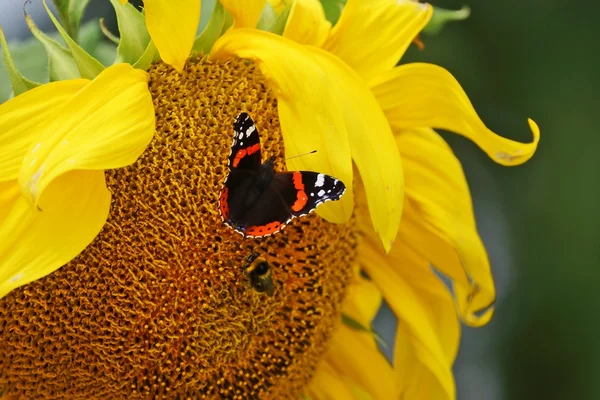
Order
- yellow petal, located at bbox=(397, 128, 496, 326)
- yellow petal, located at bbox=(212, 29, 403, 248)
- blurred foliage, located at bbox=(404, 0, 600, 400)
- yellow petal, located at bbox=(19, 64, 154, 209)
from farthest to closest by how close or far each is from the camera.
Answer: blurred foliage, located at bbox=(404, 0, 600, 400) → yellow petal, located at bbox=(397, 128, 496, 326) → yellow petal, located at bbox=(212, 29, 403, 248) → yellow petal, located at bbox=(19, 64, 154, 209)

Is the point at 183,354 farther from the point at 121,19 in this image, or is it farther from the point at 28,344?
the point at 121,19

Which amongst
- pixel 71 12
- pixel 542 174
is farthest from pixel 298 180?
pixel 542 174

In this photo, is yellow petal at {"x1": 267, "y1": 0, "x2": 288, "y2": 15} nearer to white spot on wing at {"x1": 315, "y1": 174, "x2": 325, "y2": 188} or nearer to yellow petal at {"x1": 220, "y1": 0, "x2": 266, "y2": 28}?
yellow petal at {"x1": 220, "y1": 0, "x2": 266, "y2": 28}

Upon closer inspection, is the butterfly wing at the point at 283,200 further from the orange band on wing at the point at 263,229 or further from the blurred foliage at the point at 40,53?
the blurred foliage at the point at 40,53

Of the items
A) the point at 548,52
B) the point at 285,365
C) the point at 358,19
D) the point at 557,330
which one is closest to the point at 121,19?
the point at 358,19

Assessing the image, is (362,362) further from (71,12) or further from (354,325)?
(71,12)

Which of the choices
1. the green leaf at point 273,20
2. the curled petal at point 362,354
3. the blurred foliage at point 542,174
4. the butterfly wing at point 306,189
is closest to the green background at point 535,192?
the blurred foliage at point 542,174

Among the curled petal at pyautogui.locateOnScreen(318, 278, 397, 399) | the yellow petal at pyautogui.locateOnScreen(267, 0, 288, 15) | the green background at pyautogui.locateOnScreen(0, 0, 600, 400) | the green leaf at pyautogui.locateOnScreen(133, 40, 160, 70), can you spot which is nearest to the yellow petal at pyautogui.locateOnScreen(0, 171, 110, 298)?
the green leaf at pyautogui.locateOnScreen(133, 40, 160, 70)
